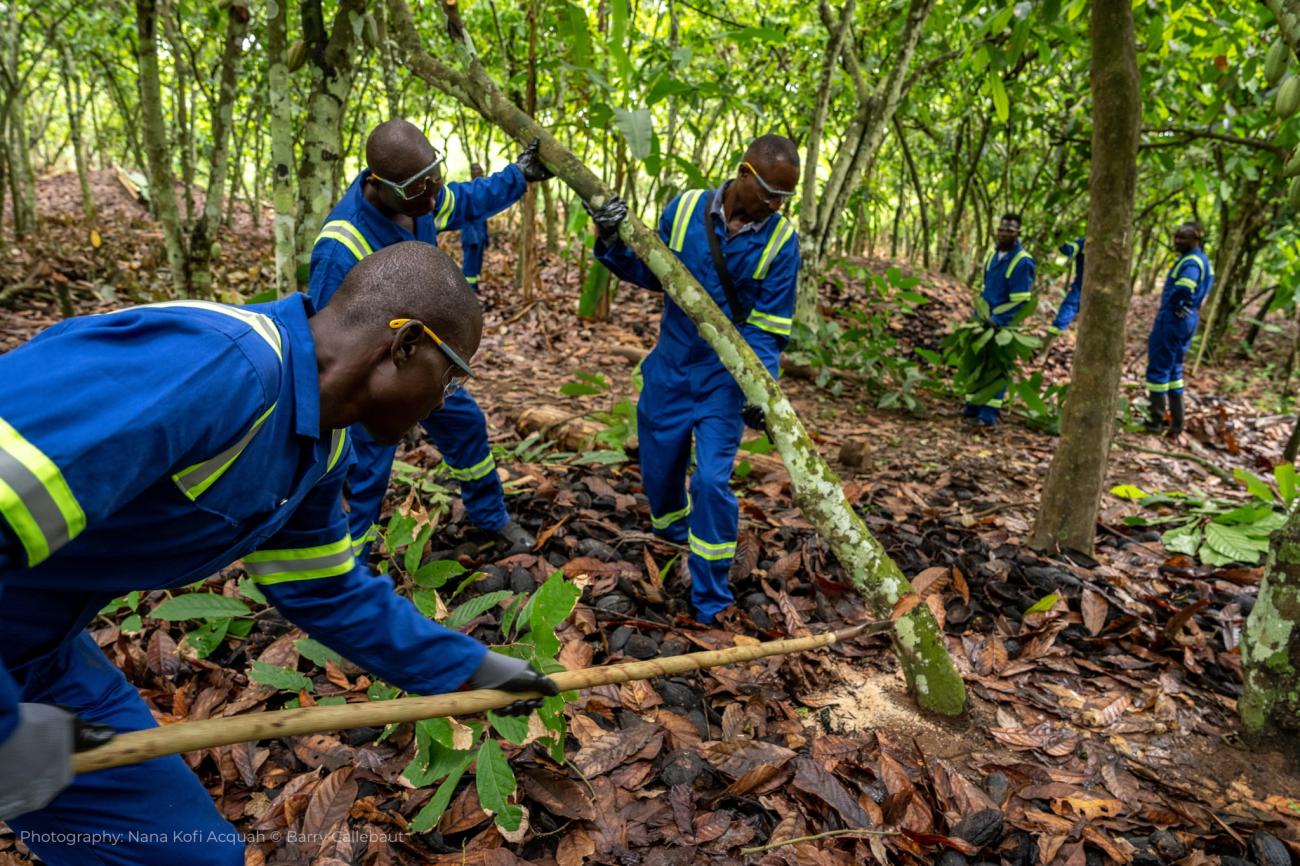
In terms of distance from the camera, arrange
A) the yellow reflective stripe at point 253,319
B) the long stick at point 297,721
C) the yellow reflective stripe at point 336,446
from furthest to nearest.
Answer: the yellow reflective stripe at point 336,446
the yellow reflective stripe at point 253,319
the long stick at point 297,721

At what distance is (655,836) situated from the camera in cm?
209

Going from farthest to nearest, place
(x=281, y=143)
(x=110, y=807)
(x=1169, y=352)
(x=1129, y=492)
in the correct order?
(x=1169, y=352) → (x=1129, y=492) → (x=281, y=143) → (x=110, y=807)

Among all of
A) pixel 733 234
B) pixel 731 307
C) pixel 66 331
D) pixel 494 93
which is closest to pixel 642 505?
pixel 731 307

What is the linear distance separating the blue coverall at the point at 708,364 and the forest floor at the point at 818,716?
0.34 m

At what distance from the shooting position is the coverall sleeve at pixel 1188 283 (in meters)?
7.33

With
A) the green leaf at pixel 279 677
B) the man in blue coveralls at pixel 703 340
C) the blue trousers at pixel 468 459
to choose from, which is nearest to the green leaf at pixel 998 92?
the man in blue coveralls at pixel 703 340

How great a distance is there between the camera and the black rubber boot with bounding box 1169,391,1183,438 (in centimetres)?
737

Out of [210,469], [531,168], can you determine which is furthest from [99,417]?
[531,168]

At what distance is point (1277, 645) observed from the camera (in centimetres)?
232

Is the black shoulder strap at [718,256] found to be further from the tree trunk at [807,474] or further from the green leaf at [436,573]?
the green leaf at [436,573]

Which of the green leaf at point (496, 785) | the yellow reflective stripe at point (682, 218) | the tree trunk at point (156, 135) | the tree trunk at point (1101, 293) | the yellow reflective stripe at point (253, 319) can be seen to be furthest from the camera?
the tree trunk at point (156, 135)

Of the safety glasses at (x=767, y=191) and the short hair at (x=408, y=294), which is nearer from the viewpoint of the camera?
the short hair at (x=408, y=294)

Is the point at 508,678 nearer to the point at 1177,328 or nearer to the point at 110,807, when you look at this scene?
the point at 110,807

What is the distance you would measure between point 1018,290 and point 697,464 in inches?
210
